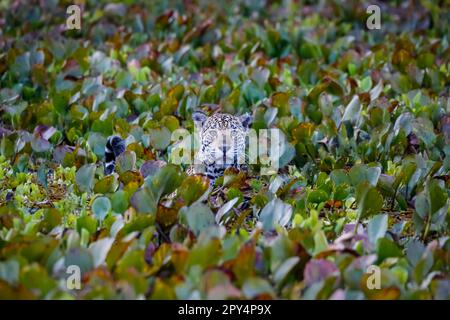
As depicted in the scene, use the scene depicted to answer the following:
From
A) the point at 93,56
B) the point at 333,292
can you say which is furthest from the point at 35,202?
the point at 93,56

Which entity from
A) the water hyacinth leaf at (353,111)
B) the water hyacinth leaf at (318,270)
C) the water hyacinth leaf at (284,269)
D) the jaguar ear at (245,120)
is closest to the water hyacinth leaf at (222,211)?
the water hyacinth leaf at (284,269)

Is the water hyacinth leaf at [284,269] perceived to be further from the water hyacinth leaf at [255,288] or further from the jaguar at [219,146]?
the jaguar at [219,146]

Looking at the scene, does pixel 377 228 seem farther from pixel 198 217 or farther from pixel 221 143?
pixel 221 143

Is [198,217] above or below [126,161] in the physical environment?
below

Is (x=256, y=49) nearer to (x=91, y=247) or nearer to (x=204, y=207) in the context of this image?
(x=204, y=207)

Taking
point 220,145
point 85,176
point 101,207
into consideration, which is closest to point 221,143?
point 220,145
